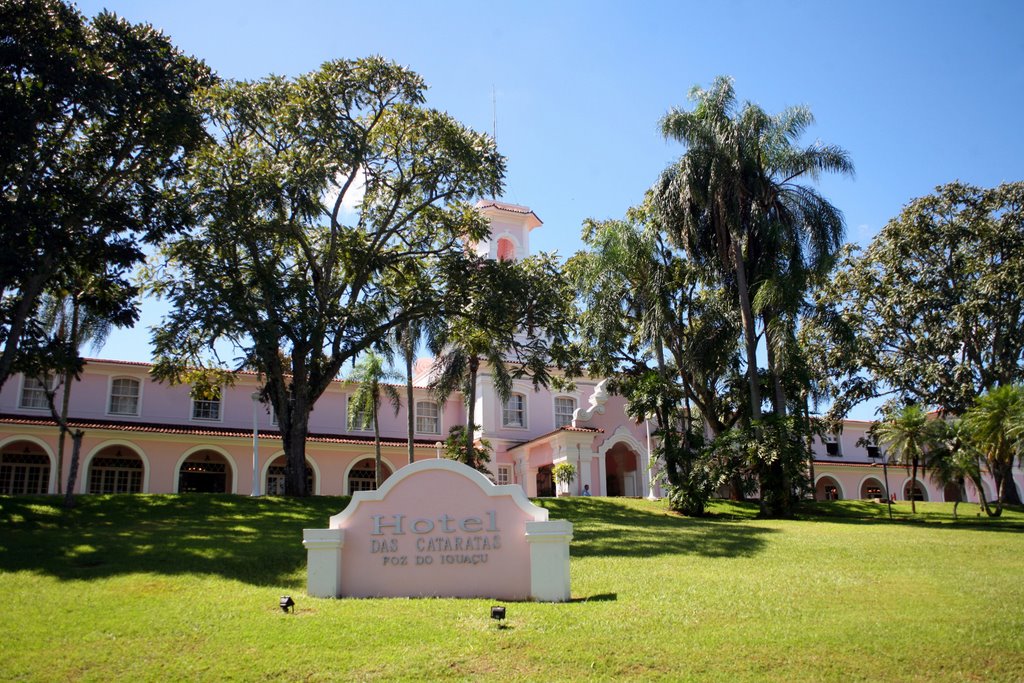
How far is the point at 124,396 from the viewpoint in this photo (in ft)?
105

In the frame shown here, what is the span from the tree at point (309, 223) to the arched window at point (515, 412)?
13.1 meters

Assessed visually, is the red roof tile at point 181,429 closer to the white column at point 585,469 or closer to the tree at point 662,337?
the white column at point 585,469

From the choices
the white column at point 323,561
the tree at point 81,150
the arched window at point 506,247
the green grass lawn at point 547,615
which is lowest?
the green grass lawn at point 547,615

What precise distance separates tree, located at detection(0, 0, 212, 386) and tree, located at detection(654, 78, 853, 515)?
14.0 meters

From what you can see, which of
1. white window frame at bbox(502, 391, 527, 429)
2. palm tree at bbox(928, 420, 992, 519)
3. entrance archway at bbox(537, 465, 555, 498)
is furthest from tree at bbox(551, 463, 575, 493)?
palm tree at bbox(928, 420, 992, 519)

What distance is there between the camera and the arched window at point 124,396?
31.9 meters

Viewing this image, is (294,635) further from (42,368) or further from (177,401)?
(177,401)

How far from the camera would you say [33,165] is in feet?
59.1

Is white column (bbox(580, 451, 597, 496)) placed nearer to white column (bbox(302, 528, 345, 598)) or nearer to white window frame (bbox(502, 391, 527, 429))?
white window frame (bbox(502, 391, 527, 429))

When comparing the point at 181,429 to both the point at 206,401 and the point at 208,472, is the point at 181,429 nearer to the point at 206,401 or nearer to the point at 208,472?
the point at 208,472

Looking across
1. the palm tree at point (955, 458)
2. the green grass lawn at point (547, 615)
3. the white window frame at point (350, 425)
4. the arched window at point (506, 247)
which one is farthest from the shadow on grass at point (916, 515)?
the arched window at point (506, 247)

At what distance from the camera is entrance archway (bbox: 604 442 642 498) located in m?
34.5

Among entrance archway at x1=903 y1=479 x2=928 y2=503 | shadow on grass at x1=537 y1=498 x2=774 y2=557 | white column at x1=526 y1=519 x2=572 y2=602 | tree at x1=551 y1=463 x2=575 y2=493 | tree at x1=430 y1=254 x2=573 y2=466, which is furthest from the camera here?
entrance archway at x1=903 y1=479 x2=928 y2=503

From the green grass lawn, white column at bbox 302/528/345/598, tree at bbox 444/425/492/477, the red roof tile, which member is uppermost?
the red roof tile
